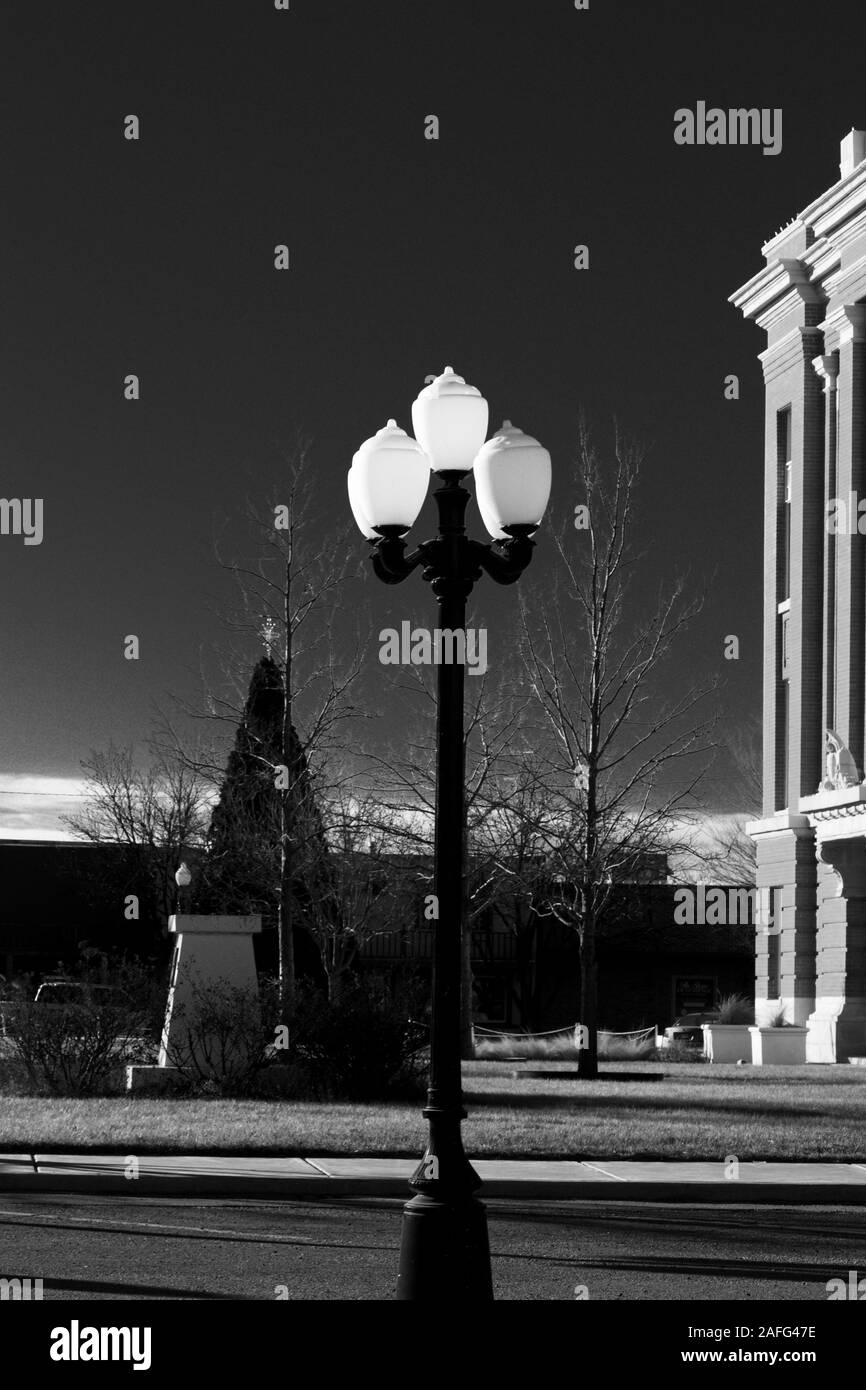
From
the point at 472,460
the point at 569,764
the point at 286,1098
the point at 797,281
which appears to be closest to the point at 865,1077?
the point at 569,764

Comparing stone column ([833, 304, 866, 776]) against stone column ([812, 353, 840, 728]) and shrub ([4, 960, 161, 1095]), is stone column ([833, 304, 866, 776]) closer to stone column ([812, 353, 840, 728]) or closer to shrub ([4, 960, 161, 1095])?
stone column ([812, 353, 840, 728])

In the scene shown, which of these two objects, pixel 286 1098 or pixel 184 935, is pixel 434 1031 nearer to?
pixel 286 1098

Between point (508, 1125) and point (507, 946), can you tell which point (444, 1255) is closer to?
point (508, 1125)

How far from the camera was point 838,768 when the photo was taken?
37.8 m

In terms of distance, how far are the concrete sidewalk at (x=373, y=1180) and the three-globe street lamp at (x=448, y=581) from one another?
4.56 m

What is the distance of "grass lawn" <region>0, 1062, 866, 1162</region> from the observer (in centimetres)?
1583

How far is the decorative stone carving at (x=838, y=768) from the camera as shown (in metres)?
37.5

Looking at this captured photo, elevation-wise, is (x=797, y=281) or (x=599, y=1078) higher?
(x=797, y=281)

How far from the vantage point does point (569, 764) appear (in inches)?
1208

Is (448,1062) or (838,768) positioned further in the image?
(838,768)

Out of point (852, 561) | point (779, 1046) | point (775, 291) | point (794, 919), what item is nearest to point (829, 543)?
point (852, 561)

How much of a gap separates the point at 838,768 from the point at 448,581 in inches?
1171
